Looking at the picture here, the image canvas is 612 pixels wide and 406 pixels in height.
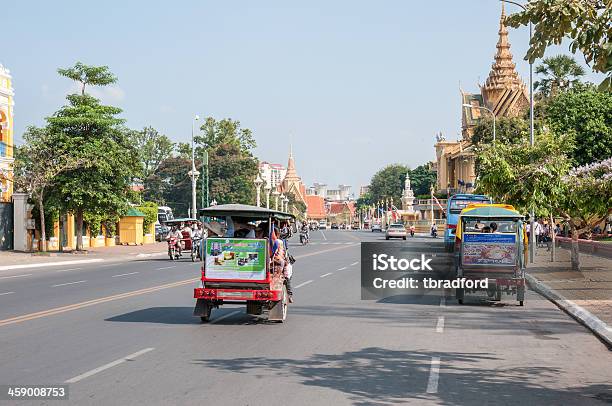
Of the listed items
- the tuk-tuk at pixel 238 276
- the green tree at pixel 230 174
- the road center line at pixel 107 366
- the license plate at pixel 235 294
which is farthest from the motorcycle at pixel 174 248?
the green tree at pixel 230 174

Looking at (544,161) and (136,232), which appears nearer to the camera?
(544,161)

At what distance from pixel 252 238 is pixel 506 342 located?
5.17m

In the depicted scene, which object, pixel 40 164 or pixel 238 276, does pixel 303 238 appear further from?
pixel 238 276

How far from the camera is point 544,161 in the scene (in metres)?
31.5

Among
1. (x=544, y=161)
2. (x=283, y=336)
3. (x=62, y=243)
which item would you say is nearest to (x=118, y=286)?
(x=283, y=336)

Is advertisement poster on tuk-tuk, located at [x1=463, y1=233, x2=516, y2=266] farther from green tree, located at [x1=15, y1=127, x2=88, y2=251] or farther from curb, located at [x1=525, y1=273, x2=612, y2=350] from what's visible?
green tree, located at [x1=15, y1=127, x2=88, y2=251]

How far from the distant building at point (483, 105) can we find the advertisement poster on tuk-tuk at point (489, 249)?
91.7 m

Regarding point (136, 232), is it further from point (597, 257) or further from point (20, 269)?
point (597, 257)

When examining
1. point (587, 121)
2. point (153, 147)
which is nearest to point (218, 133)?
point (153, 147)

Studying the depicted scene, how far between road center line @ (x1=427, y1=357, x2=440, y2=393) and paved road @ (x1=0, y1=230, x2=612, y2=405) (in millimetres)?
15

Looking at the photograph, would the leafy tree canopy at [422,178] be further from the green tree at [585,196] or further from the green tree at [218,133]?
the green tree at [585,196]

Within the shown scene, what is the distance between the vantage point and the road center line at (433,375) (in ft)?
30.3

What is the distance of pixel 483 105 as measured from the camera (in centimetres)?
13288

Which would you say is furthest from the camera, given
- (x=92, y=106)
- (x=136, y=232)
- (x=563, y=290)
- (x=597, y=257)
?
(x=136, y=232)
